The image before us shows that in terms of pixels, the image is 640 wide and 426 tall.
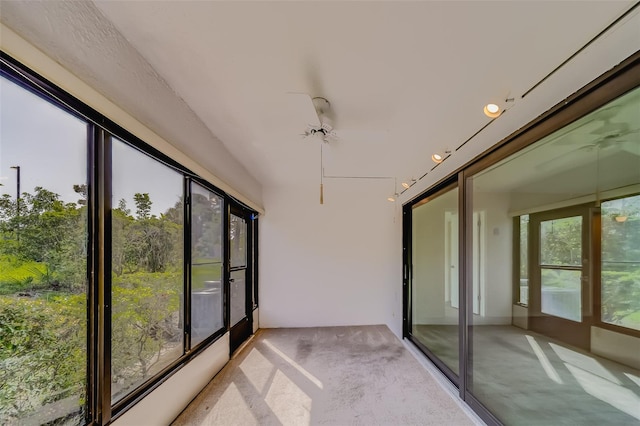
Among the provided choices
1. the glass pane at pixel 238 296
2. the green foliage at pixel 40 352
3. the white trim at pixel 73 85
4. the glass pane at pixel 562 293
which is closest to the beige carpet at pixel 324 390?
the glass pane at pixel 238 296

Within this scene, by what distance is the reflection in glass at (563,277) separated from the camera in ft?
5.71

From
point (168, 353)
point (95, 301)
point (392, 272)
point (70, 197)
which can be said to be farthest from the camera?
point (392, 272)

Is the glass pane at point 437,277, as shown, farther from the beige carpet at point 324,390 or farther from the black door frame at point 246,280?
the black door frame at point 246,280

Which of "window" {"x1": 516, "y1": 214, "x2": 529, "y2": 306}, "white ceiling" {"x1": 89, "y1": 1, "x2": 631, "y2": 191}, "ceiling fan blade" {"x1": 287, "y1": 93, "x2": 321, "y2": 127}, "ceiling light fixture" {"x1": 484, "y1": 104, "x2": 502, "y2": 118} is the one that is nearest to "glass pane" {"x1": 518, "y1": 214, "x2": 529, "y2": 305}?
"window" {"x1": 516, "y1": 214, "x2": 529, "y2": 306}

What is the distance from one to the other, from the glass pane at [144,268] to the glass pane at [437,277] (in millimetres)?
2821

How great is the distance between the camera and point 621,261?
1.84 meters

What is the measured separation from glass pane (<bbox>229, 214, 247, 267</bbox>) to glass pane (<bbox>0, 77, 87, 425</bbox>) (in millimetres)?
2717

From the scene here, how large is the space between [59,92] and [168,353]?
2.13m

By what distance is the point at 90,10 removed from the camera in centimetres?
142

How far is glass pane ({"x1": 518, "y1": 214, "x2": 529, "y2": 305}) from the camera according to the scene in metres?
2.90

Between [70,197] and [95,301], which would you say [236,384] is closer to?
[95,301]

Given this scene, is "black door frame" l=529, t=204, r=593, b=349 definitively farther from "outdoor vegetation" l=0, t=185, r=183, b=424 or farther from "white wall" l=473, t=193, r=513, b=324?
"outdoor vegetation" l=0, t=185, r=183, b=424

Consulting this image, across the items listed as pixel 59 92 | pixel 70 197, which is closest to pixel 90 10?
pixel 59 92

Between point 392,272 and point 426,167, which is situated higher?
point 426,167
